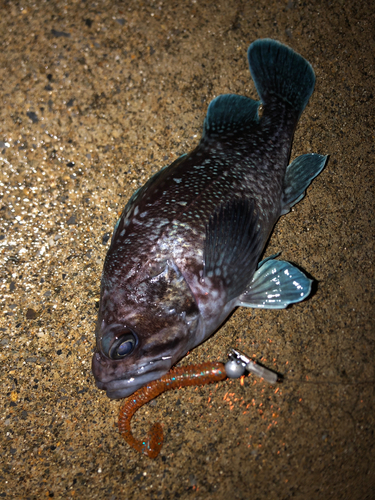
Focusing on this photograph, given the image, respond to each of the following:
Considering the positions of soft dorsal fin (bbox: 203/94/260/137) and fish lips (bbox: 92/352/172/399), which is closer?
fish lips (bbox: 92/352/172/399)

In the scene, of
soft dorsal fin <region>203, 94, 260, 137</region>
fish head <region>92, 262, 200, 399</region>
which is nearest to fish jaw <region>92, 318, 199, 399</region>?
fish head <region>92, 262, 200, 399</region>

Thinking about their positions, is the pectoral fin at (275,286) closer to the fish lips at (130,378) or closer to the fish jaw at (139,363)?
the fish jaw at (139,363)

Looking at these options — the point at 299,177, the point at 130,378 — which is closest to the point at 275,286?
the point at 299,177

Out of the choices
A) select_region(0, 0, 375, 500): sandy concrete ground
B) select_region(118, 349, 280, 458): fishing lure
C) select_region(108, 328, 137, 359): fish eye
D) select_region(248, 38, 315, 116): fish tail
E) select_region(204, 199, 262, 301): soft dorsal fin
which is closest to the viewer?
select_region(108, 328, 137, 359): fish eye

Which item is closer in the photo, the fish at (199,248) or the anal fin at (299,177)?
the fish at (199,248)

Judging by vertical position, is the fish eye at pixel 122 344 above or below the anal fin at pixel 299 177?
below

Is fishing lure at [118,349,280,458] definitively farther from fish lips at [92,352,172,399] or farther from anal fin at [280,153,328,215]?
anal fin at [280,153,328,215]

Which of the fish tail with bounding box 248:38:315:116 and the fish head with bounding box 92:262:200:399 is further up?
the fish tail with bounding box 248:38:315:116

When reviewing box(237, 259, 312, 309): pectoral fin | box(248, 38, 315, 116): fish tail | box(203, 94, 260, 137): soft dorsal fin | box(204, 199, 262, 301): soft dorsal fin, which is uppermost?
box(248, 38, 315, 116): fish tail

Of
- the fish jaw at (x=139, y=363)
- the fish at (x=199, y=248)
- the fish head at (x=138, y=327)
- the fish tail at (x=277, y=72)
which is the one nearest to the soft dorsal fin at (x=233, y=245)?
the fish at (x=199, y=248)
